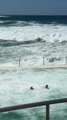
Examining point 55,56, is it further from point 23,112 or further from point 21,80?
point 23,112

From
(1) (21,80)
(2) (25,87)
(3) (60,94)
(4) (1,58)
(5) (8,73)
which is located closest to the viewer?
(3) (60,94)

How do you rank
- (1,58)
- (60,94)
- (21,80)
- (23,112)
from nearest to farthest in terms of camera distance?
(23,112)
(60,94)
(21,80)
(1,58)

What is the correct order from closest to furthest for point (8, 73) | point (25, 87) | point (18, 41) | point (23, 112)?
1. point (23, 112)
2. point (25, 87)
3. point (8, 73)
4. point (18, 41)

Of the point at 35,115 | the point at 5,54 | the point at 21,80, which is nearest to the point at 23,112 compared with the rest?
the point at 35,115

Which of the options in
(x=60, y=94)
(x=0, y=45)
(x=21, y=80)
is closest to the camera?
(x=60, y=94)

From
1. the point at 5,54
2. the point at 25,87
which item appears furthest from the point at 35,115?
the point at 5,54

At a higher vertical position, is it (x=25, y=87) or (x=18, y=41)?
(x=18, y=41)

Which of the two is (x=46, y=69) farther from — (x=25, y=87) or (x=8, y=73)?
(x=25, y=87)

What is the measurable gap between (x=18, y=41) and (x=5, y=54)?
43.1ft

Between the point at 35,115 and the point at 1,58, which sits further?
the point at 1,58

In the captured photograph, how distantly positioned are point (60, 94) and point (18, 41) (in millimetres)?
27939

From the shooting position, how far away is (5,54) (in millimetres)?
34062

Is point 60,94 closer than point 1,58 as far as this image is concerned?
Yes

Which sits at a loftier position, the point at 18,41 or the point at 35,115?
the point at 18,41
